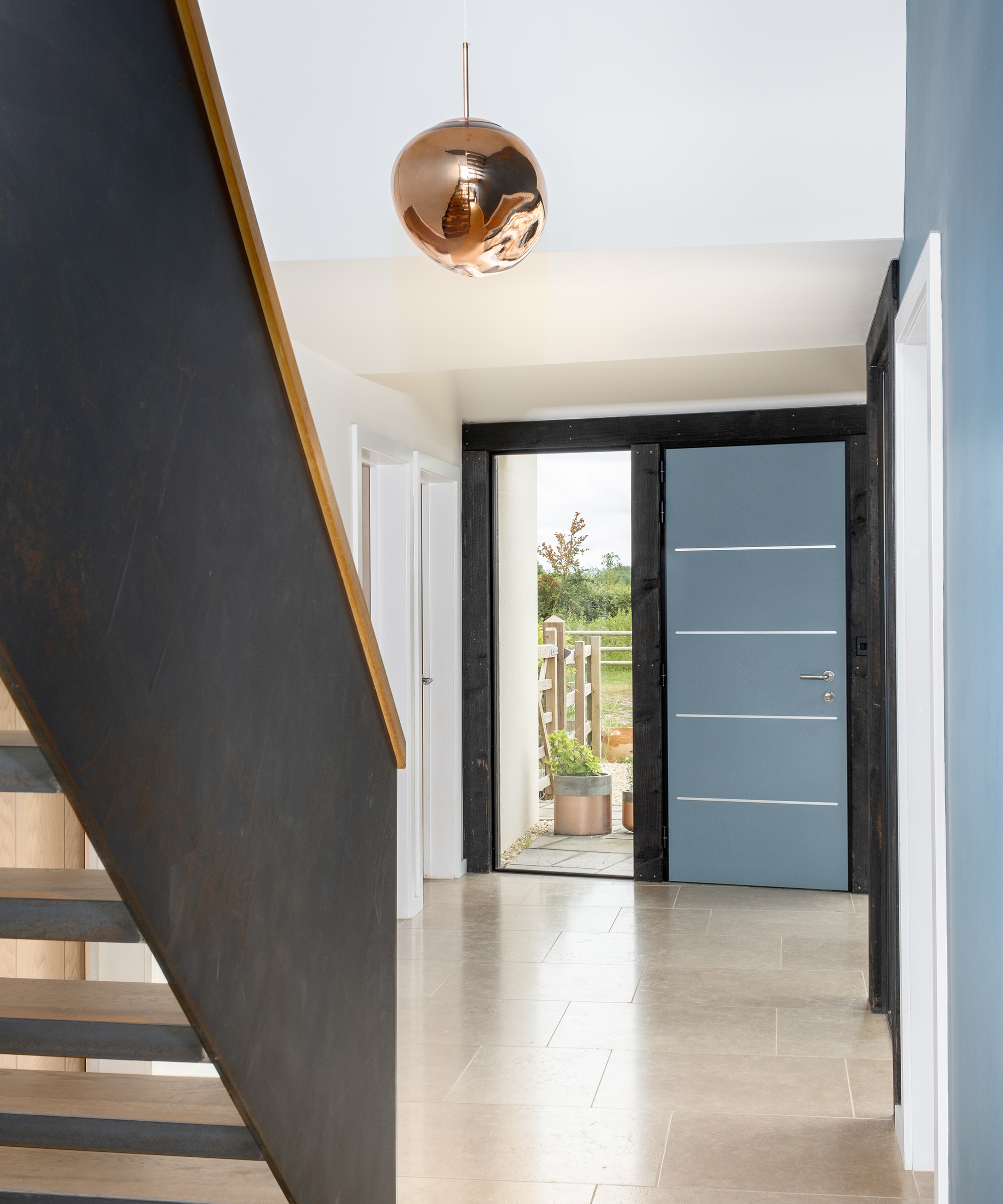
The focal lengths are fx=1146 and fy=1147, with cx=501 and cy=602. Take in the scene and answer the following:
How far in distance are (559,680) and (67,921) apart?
575 cm

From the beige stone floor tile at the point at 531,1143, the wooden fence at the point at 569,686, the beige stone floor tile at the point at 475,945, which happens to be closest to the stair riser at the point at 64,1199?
the beige stone floor tile at the point at 531,1143

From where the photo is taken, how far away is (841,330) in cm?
385

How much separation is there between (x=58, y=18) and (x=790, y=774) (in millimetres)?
5167

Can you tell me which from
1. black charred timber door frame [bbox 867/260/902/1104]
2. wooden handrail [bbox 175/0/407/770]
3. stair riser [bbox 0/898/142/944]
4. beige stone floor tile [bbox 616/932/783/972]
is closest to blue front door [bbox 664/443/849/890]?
beige stone floor tile [bbox 616/932/783/972]

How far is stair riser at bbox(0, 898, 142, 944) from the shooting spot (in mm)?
1263

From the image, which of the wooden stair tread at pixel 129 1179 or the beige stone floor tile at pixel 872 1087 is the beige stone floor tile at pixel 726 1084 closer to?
the beige stone floor tile at pixel 872 1087

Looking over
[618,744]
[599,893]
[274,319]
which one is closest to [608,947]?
[599,893]

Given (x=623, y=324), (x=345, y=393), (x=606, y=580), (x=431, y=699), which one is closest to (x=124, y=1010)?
(x=623, y=324)

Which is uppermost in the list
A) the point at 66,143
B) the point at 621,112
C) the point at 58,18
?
the point at 621,112

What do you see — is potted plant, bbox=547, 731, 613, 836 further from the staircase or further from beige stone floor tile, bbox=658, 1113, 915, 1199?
the staircase

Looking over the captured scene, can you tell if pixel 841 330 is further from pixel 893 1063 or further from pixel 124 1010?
pixel 124 1010

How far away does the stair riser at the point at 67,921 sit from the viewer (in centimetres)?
126

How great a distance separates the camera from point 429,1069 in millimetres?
3451

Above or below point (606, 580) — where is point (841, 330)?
above
